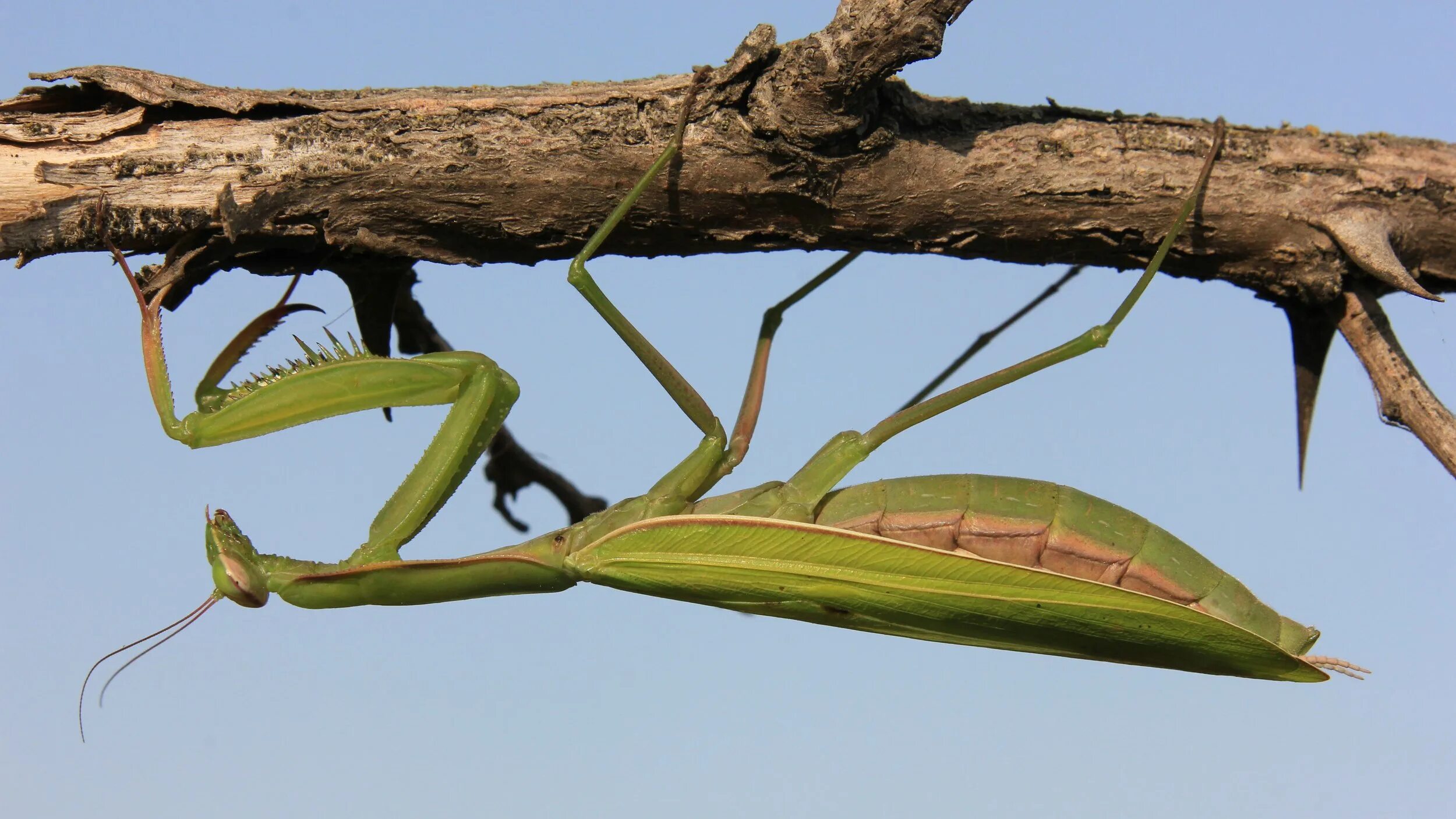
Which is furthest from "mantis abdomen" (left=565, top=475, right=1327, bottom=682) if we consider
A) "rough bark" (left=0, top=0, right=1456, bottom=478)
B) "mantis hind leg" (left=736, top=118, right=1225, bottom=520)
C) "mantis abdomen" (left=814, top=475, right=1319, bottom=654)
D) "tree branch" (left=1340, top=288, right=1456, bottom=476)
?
"rough bark" (left=0, top=0, right=1456, bottom=478)

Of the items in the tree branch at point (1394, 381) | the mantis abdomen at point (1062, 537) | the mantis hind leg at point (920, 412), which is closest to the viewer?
the tree branch at point (1394, 381)

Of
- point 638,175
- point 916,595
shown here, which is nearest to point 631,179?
point 638,175

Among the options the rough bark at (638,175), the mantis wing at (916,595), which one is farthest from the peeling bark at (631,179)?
the mantis wing at (916,595)

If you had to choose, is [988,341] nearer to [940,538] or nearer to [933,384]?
[933,384]

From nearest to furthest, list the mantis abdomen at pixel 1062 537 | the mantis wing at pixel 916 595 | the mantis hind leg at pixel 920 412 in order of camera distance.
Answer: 1. the mantis wing at pixel 916 595
2. the mantis abdomen at pixel 1062 537
3. the mantis hind leg at pixel 920 412

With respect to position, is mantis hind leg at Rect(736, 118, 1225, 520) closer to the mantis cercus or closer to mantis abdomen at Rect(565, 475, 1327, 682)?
the mantis cercus

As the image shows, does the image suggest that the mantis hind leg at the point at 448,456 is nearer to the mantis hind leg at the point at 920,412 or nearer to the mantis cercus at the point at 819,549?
the mantis cercus at the point at 819,549

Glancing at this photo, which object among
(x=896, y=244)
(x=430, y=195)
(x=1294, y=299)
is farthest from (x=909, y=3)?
(x=1294, y=299)
